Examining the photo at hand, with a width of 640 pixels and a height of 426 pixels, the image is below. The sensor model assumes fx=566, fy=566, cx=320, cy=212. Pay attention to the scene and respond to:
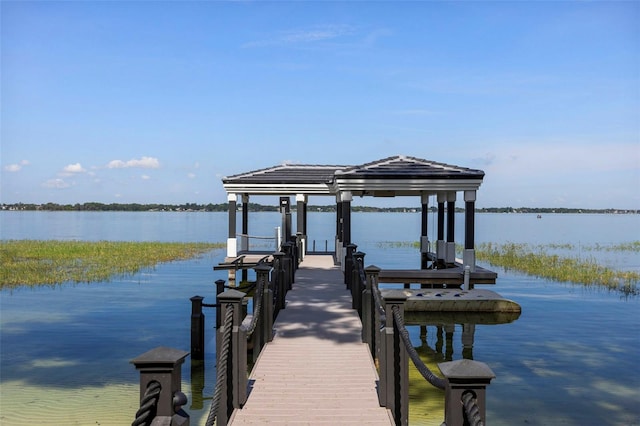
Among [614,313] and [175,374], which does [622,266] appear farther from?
[175,374]

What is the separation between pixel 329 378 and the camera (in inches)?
341

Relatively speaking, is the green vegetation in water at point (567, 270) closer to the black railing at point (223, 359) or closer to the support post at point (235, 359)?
the black railing at point (223, 359)

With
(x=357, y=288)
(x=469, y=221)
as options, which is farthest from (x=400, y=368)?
(x=469, y=221)

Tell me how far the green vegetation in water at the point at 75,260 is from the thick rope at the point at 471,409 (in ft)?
103

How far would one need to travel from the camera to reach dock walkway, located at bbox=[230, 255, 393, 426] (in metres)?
7.36

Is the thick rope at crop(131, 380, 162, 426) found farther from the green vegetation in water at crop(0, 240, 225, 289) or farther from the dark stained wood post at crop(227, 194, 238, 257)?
the green vegetation in water at crop(0, 240, 225, 289)

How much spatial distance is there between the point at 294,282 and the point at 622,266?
114ft

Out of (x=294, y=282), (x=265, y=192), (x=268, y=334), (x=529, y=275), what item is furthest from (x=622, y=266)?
(x=268, y=334)

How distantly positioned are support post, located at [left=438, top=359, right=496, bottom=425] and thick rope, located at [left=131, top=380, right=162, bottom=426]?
2085 mm

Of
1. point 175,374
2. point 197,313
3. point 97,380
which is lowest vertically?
point 97,380

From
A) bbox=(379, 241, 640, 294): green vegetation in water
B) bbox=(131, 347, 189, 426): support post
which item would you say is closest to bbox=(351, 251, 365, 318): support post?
bbox=(131, 347, 189, 426): support post

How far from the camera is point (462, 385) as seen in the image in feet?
12.1

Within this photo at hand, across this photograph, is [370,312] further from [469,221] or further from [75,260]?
[75,260]

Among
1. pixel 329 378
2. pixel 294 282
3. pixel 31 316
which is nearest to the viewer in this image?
pixel 329 378
